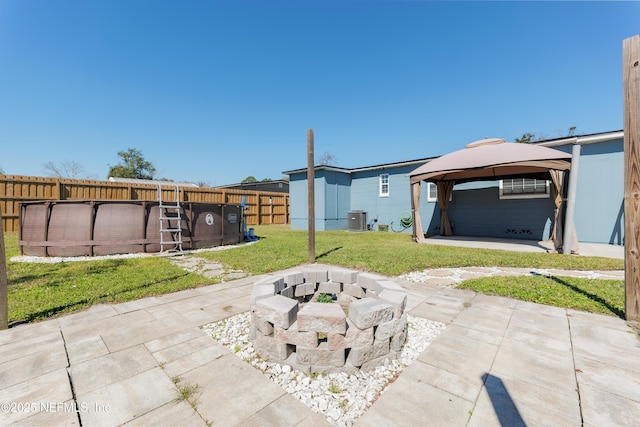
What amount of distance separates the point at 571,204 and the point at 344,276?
7193 millimetres

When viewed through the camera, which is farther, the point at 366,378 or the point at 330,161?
the point at 330,161

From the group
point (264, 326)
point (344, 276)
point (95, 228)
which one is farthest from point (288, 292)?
point (95, 228)

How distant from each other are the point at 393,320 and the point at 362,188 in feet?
40.9

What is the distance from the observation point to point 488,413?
4.93 ft

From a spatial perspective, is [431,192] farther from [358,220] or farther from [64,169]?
[64,169]

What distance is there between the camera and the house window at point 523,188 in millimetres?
9025

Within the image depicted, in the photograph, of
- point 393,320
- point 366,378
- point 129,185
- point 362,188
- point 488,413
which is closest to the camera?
point 488,413

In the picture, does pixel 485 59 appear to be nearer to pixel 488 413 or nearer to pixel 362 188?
pixel 362 188

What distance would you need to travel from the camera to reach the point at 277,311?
201 centimetres

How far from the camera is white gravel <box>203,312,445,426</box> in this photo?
5.24ft

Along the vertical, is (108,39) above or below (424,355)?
above

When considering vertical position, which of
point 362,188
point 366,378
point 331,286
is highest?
point 362,188

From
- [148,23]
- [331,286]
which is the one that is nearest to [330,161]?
[148,23]

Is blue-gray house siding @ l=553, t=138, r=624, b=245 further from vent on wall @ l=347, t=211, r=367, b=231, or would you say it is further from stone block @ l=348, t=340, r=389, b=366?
stone block @ l=348, t=340, r=389, b=366
